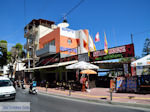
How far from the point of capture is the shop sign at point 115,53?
513 inches

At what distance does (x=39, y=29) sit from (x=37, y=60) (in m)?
7.78

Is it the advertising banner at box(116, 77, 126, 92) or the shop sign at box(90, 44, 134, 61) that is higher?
the shop sign at box(90, 44, 134, 61)

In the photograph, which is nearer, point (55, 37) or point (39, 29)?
point (55, 37)

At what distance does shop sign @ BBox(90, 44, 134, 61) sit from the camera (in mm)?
13039

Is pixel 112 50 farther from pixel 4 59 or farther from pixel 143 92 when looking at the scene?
pixel 4 59

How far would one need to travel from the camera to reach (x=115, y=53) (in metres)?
14.1

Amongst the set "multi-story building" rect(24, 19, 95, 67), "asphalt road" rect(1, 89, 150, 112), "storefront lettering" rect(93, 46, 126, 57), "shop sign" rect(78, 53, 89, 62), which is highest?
"multi-story building" rect(24, 19, 95, 67)

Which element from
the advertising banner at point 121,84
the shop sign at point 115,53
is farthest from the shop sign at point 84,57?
the advertising banner at point 121,84

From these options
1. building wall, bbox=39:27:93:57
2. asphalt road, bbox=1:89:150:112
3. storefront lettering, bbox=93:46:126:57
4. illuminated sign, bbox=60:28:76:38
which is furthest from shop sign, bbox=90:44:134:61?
A: illuminated sign, bbox=60:28:76:38

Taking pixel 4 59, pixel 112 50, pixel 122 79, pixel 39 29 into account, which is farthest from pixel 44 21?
pixel 122 79

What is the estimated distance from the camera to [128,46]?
43.3 feet

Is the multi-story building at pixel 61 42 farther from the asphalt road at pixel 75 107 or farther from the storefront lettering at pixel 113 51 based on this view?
the asphalt road at pixel 75 107

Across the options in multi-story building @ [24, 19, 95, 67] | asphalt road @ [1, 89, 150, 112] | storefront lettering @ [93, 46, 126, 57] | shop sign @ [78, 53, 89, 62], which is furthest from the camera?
multi-story building @ [24, 19, 95, 67]

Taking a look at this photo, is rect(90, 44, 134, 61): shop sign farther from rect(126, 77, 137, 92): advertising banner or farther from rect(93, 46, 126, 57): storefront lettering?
rect(126, 77, 137, 92): advertising banner
